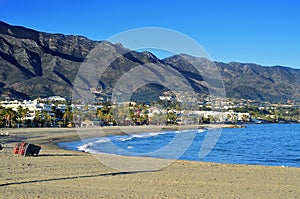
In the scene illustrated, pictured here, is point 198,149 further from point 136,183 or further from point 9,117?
point 9,117

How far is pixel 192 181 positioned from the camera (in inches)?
555

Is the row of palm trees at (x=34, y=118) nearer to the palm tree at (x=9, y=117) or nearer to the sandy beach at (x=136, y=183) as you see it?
the palm tree at (x=9, y=117)

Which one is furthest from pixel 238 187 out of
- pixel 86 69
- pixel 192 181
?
pixel 86 69

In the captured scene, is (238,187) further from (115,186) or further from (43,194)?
(43,194)

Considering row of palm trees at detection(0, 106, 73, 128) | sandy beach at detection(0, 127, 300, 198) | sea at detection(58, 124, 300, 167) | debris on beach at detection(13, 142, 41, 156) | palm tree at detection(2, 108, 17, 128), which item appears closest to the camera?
sandy beach at detection(0, 127, 300, 198)

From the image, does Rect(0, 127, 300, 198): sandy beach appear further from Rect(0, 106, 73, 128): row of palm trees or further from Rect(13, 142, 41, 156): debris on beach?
Rect(0, 106, 73, 128): row of palm trees

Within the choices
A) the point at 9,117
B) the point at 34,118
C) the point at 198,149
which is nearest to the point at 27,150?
the point at 198,149

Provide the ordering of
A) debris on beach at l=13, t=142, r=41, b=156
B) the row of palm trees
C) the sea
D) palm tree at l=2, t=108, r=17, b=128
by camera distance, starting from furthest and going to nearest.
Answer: the row of palm trees
palm tree at l=2, t=108, r=17, b=128
the sea
debris on beach at l=13, t=142, r=41, b=156

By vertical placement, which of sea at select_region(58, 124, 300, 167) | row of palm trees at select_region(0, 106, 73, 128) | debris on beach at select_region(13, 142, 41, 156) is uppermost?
row of palm trees at select_region(0, 106, 73, 128)

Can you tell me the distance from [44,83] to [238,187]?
148 m

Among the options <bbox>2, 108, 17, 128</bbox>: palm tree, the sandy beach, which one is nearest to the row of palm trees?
<bbox>2, 108, 17, 128</bbox>: palm tree

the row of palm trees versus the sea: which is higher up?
the row of palm trees

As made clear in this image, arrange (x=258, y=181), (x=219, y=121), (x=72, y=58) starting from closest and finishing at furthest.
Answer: (x=258, y=181)
(x=219, y=121)
(x=72, y=58)

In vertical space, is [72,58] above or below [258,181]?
above
